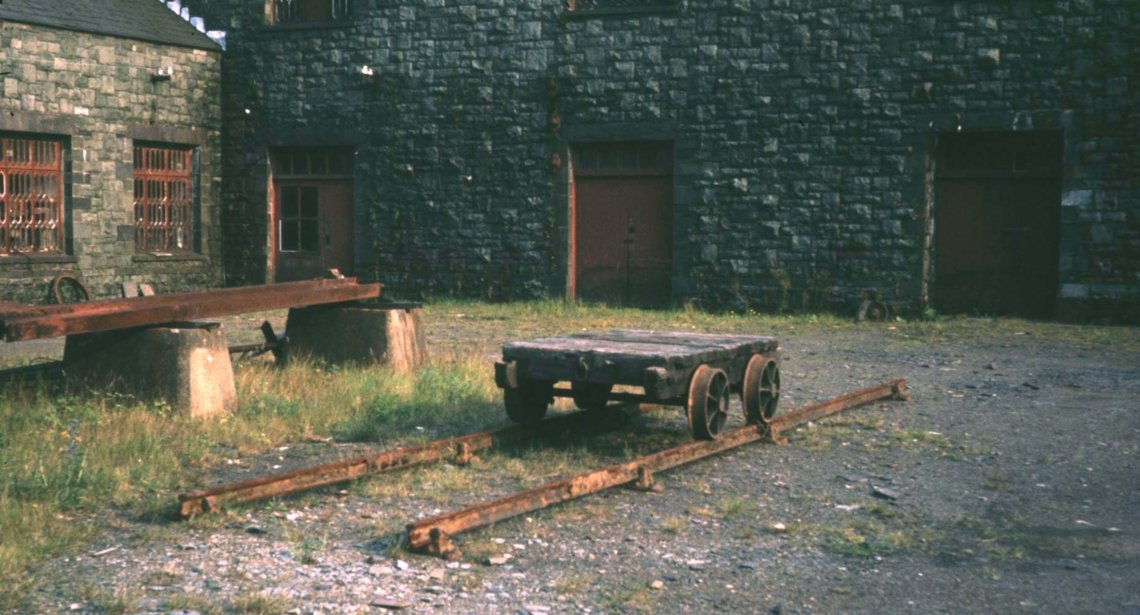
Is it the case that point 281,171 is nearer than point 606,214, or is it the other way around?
point 606,214

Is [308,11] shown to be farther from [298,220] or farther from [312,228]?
[312,228]

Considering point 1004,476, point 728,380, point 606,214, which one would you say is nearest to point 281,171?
point 606,214

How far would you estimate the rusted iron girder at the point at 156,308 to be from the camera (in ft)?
23.7

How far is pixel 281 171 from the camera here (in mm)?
18828

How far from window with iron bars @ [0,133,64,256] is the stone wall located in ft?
9.72

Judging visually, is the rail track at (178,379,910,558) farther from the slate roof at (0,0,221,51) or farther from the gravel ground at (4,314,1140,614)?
the slate roof at (0,0,221,51)

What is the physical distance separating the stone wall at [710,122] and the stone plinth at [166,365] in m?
9.11

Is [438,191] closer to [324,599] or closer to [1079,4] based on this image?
[1079,4]

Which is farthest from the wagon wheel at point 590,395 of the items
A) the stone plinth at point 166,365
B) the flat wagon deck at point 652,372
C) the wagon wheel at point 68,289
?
the wagon wheel at point 68,289

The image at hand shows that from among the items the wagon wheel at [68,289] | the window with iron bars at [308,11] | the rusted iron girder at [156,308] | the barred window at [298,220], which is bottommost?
the wagon wheel at [68,289]

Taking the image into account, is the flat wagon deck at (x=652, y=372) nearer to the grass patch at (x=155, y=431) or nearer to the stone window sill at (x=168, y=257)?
the grass patch at (x=155, y=431)

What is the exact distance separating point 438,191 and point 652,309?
357 centimetres

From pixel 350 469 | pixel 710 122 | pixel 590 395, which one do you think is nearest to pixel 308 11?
pixel 710 122

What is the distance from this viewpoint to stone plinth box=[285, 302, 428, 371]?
9.99 m
